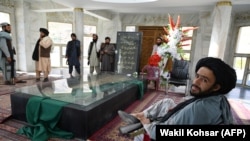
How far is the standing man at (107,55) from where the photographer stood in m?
5.44

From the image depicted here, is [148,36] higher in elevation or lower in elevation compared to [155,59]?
higher

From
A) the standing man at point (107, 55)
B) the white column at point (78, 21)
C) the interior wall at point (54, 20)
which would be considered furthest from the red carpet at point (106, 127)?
the white column at point (78, 21)

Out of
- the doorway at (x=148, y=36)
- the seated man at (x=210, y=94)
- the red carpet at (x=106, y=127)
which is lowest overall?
the red carpet at (x=106, y=127)

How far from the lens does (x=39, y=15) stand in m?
6.25

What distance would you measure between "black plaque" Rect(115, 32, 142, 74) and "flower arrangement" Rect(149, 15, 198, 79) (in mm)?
813

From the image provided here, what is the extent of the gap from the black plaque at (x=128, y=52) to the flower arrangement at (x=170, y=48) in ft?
2.67

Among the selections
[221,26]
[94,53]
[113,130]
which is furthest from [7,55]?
[221,26]

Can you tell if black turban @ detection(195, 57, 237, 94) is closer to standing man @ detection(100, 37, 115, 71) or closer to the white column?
standing man @ detection(100, 37, 115, 71)

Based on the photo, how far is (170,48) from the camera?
3773 millimetres

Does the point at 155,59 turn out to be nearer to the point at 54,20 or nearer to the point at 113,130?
the point at 113,130

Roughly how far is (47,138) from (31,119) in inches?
16.6

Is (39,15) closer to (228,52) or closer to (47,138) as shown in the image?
(47,138)

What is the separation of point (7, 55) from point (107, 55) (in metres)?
2.67

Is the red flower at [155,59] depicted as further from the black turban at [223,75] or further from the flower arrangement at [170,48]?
the black turban at [223,75]
